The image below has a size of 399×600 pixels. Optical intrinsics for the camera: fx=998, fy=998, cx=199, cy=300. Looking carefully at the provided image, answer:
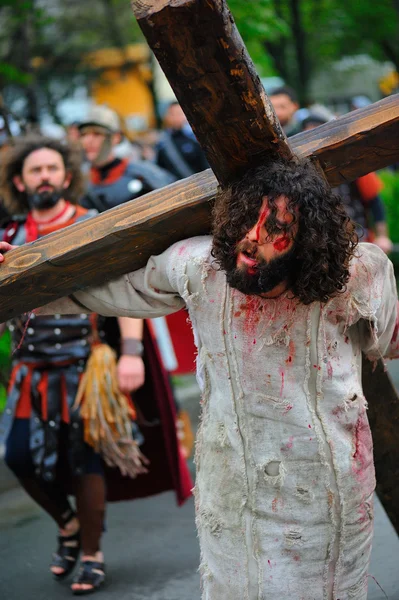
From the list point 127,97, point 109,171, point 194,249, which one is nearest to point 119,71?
point 127,97

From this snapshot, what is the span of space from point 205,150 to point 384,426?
1200 mm

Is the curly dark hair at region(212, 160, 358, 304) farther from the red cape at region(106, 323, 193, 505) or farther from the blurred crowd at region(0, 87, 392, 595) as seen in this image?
the red cape at region(106, 323, 193, 505)

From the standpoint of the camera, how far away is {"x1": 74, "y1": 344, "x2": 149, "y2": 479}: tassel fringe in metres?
4.48

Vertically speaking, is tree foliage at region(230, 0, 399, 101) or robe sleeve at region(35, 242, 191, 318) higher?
tree foliage at region(230, 0, 399, 101)

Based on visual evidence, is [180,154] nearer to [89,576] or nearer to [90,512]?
[90,512]

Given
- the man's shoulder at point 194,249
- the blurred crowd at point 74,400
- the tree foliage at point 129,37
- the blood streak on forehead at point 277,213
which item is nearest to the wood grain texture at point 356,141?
the blood streak on forehead at point 277,213

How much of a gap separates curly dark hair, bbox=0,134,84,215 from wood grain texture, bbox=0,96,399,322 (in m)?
1.93

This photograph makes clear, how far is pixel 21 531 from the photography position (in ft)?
18.0

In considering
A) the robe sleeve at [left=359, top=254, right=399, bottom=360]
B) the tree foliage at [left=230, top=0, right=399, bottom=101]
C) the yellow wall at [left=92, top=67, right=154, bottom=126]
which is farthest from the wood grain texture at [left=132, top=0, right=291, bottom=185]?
the yellow wall at [left=92, top=67, right=154, bottom=126]

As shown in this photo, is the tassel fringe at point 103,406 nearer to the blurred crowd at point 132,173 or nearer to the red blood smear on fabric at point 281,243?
the blurred crowd at point 132,173

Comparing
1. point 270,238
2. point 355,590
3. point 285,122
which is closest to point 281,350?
point 270,238

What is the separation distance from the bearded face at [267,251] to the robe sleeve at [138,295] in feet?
1.03

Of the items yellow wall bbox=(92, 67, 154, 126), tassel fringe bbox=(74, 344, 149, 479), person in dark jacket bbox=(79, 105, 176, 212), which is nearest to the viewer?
tassel fringe bbox=(74, 344, 149, 479)

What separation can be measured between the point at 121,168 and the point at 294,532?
4.62 m
